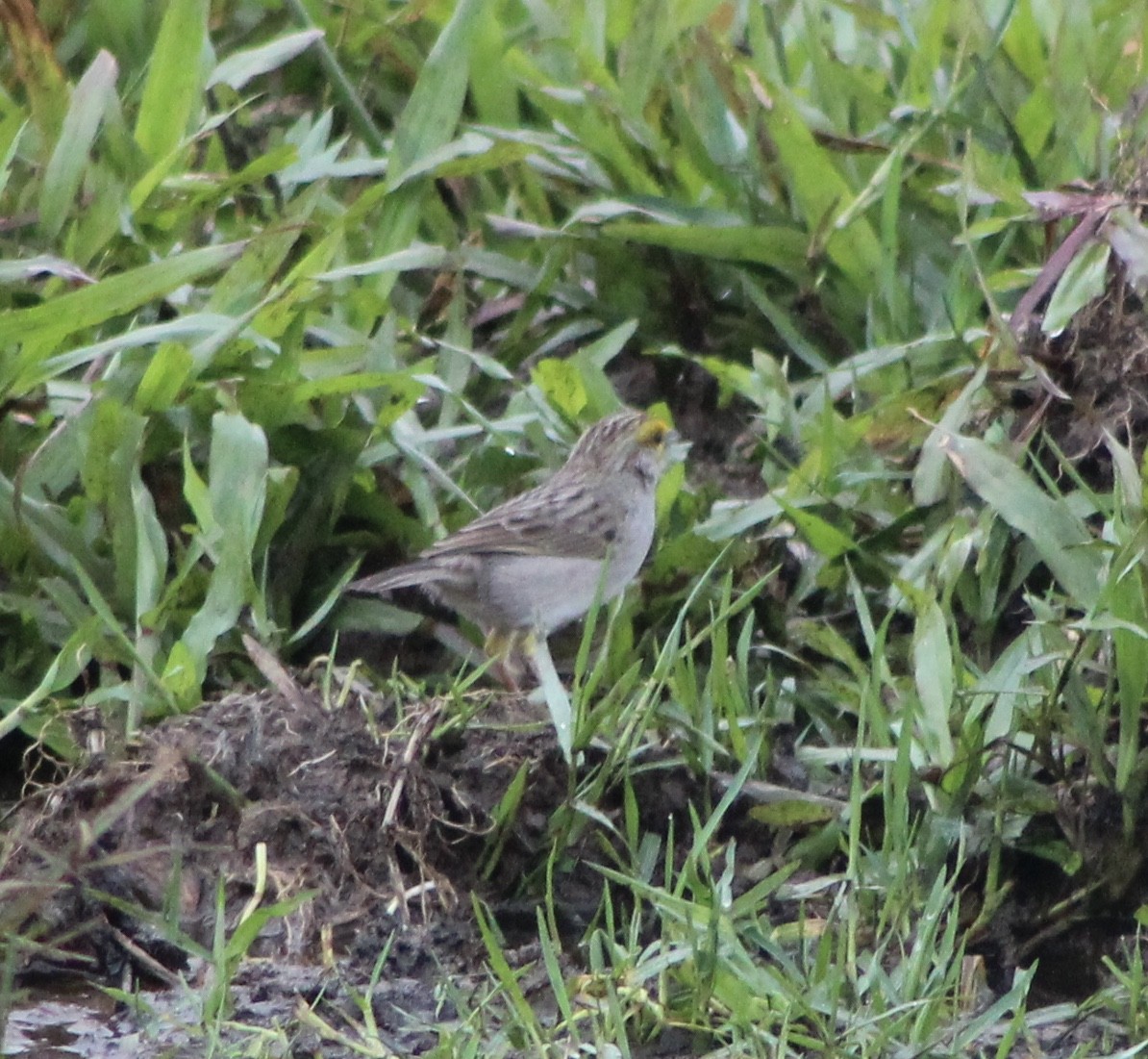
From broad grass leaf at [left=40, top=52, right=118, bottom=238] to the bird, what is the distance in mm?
1399

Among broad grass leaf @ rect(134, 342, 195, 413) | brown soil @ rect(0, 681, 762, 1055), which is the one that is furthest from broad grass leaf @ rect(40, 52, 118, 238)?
brown soil @ rect(0, 681, 762, 1055)

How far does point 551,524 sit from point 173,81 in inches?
70.8

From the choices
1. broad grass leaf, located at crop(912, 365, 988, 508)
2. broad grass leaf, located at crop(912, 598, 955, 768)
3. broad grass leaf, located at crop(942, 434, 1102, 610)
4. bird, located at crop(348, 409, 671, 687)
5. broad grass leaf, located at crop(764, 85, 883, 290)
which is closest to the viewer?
broad grass leaf, located at crop(912, 598, 955, 768)

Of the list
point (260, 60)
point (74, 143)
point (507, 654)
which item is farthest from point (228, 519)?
point (260, 60)

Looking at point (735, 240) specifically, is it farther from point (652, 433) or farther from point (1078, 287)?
point (1078, 287)

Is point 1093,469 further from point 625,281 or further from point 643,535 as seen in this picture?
point 625,281

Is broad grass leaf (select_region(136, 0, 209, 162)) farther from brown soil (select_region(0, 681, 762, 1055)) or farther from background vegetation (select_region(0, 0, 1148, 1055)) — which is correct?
brown soil (select_region(0, 681, 762, 1055))

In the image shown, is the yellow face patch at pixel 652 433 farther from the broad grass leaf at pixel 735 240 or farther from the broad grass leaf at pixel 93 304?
the broad grass leaf at pixel 93 304

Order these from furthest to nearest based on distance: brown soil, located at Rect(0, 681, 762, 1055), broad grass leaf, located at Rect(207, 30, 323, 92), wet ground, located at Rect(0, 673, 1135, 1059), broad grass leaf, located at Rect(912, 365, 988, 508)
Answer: broad grass leaf, located at Rect(207, 30, 323, 92), broad grass leaf, located at Rect(912, 365, 988, 508), brown soil, located at Rect(0, 681, 762, 1055), wet ground, located at Rect(0, 673, 1135, 1059)

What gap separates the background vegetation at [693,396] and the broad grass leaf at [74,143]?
0.01m

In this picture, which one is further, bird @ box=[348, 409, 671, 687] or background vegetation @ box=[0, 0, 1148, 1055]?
bird @ box=[348, 409, 671, 687]

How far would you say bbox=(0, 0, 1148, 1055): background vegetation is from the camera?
13.4 ft

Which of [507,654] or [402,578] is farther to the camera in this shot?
[507,654]

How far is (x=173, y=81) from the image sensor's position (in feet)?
19.5
